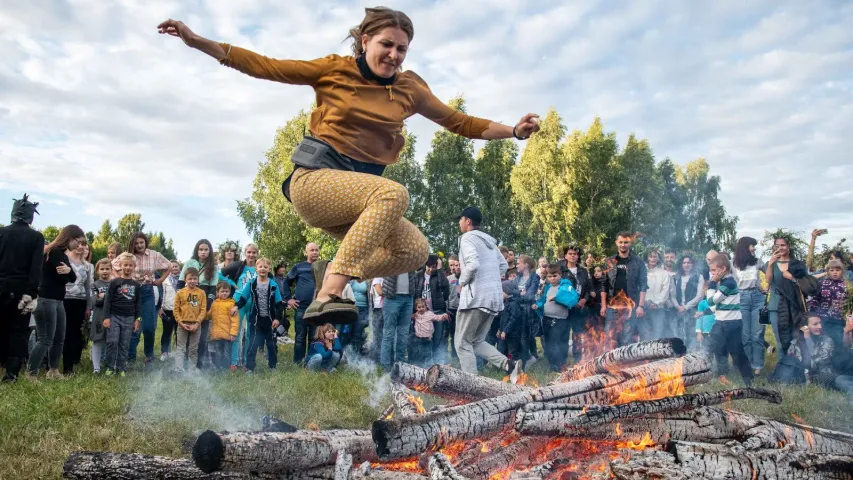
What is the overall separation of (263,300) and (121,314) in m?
1.94

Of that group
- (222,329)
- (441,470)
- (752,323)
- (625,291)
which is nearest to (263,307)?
(222,329)

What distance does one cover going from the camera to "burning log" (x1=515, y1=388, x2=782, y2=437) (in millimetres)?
3326

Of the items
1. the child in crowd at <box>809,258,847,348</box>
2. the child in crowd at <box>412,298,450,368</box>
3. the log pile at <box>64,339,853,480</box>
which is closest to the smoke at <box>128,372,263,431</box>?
the log pile at <box>64,339,853,480</box>

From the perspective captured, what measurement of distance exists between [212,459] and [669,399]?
8.44 ft

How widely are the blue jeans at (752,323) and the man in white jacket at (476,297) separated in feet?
12.0

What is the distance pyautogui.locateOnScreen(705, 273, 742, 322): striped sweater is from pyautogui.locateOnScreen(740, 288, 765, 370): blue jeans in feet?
1.38

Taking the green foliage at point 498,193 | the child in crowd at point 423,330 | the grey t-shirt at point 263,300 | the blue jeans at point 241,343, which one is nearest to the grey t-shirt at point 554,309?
the child in crowd at point 423,330

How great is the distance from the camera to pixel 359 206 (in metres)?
3.57

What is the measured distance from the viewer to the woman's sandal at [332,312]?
3338 millimetres

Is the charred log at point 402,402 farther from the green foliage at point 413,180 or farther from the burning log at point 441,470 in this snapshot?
the green foliage at point 413,180

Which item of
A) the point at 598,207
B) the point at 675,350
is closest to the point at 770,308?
the point at 675,350

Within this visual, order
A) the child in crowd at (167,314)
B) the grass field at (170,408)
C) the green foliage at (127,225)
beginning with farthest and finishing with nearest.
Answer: the green foliage at (127,225), the child in crowd at (167,314), the grass field at (170,408)

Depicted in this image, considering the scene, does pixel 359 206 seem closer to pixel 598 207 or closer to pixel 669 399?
pixel 669 399

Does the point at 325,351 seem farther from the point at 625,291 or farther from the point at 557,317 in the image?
the point at 625,291
